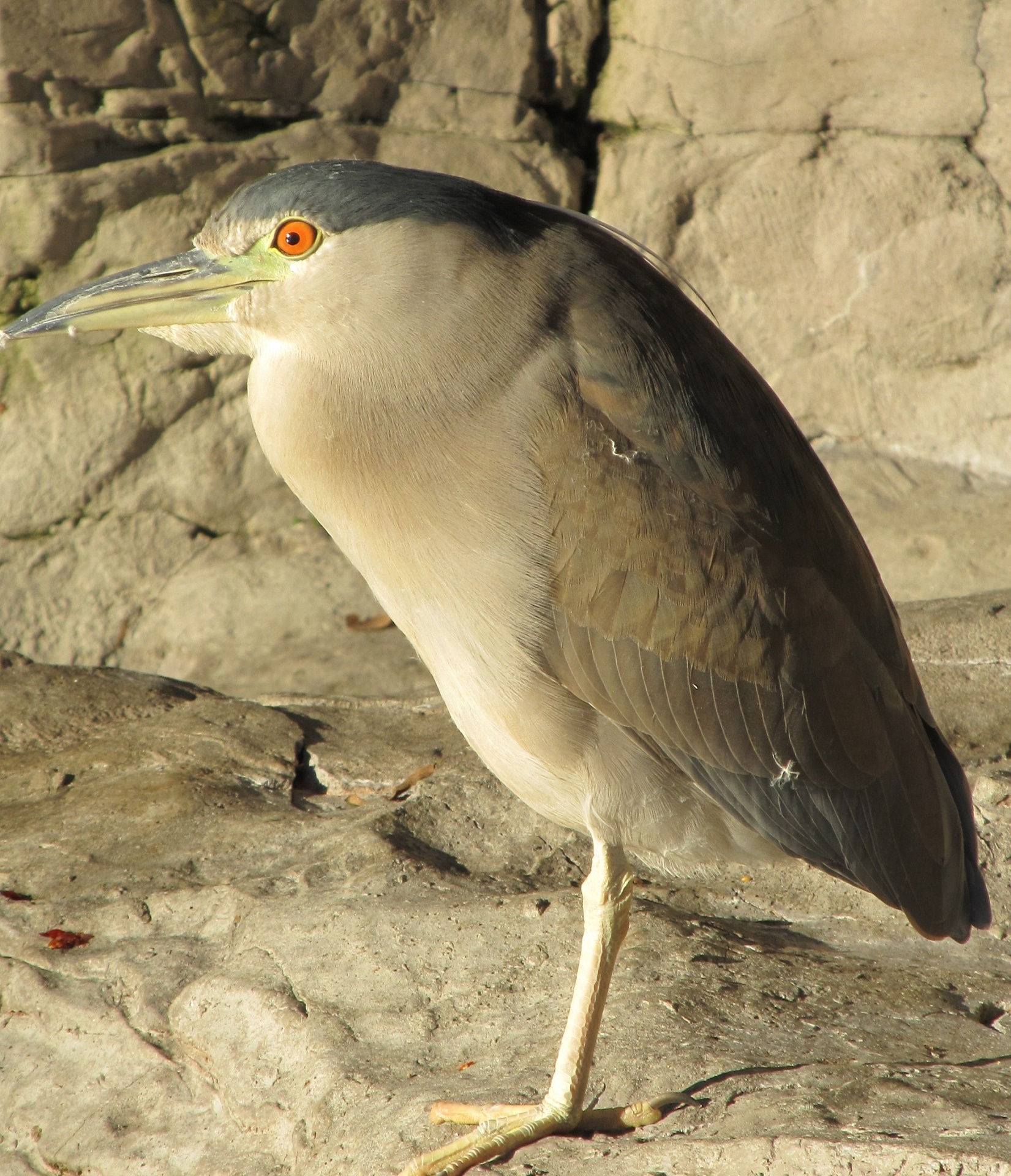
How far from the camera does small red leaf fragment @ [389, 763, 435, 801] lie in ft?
11.6

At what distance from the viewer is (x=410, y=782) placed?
11.7ft

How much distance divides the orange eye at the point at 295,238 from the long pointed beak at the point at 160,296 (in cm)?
4

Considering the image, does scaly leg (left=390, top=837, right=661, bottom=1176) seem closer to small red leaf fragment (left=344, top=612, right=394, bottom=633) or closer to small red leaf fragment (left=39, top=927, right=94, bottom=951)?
small red leaf fragment (left=39, top=927, right=94, bottom=951)

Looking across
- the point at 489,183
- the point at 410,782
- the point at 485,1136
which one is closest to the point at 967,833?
the point at 485,1136

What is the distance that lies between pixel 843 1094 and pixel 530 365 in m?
1.46

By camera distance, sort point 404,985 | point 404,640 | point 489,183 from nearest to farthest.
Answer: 1. point 404,985
2. point 404,640
3. point 489,183

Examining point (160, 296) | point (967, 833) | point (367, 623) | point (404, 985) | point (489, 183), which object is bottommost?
point (367, 623)

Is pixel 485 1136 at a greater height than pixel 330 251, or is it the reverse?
pixel 330 251

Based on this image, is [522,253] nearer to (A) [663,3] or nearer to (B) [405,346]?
(B) [405,346]

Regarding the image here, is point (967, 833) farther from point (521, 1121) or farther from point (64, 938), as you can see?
point (64, 938)

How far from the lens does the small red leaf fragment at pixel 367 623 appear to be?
5703 mm

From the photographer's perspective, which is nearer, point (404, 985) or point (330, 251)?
point (330, 251)

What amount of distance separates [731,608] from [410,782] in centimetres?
155

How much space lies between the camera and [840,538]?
8.45ft
